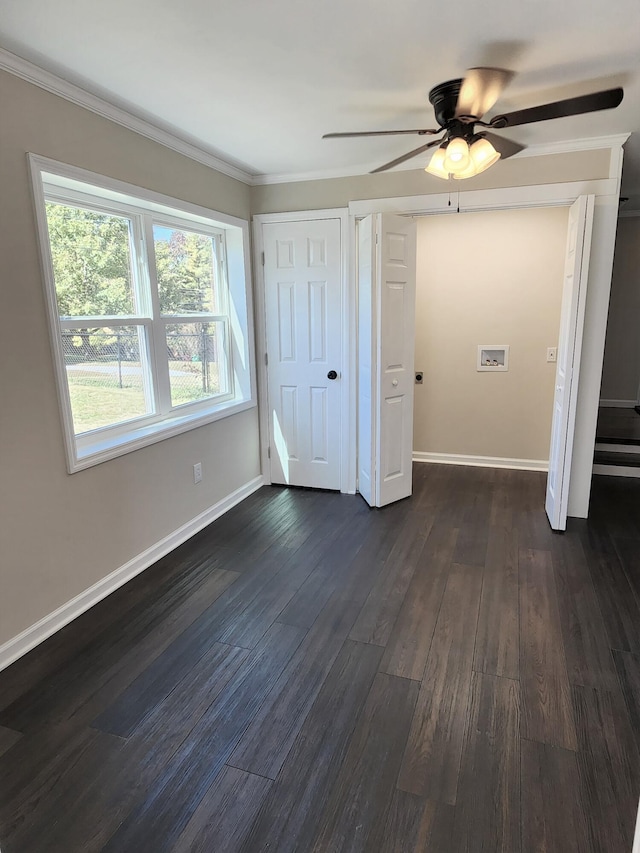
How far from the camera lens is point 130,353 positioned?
117 inches

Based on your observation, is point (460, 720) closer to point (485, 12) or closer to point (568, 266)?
point (485, 12)

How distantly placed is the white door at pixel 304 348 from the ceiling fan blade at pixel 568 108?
1.82 m

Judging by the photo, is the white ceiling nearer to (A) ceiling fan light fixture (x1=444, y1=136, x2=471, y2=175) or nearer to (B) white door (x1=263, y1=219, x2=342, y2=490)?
(A) ceiling fan light fixture (x1=444, y1=136, x2=471, y2=175)

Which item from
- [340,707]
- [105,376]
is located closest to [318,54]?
[105,376]

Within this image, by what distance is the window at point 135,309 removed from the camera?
2.47 metres

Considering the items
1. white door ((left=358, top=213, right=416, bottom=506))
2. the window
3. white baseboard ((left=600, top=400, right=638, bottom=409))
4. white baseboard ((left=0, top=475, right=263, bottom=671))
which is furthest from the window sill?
white baseboard ((left=600, top=400, right=638, bottom=409))

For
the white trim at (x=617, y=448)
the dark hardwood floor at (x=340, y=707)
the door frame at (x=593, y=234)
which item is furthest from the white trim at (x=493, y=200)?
the white trim at (x=617, y=448)

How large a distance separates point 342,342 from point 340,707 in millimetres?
2641

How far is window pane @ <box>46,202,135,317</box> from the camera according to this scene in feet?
8.12

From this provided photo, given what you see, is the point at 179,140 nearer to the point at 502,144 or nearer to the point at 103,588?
the point at 502,144

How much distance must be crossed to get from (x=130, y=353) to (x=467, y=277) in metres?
3.10

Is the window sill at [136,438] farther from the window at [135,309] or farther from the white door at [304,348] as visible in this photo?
the white door at [304,348]

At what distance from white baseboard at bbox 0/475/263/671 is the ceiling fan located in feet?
8.18

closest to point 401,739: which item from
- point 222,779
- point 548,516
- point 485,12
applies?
point 222,779
